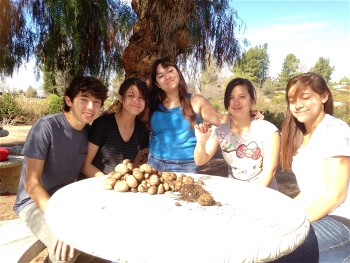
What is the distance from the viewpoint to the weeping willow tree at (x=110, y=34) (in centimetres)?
360

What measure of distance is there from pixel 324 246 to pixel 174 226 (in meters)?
0.81

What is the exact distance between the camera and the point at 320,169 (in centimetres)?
178

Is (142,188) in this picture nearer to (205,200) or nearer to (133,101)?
(205,200)

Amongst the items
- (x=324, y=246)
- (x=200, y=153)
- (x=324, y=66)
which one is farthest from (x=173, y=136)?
(x=324, y=66)

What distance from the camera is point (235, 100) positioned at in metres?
2.42

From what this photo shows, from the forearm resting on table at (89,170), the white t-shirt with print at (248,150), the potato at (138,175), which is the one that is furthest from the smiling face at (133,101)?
the potato at (138,175)

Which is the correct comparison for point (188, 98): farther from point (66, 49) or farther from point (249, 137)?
point (66, 49)

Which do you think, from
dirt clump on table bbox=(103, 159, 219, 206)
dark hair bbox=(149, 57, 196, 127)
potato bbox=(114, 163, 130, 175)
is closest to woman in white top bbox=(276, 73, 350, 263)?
dirt clump on table bbox=(103, 159, 219, 206)

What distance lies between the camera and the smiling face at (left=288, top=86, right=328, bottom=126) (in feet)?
6.30

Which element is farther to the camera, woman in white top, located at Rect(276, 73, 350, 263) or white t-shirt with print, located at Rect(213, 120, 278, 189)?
white t-shirt with print, located at Rect(213, 120, 278, 189)

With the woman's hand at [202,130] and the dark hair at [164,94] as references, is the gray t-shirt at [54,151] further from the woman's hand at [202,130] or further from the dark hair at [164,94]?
the woman's hand at [202,130]

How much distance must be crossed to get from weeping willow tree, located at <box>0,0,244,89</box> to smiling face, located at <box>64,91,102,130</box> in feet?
4.52

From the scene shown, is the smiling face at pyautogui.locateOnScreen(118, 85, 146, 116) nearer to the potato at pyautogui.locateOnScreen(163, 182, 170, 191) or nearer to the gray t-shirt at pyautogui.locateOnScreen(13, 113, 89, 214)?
the gray t-shirt at pyautogui.locateOnScreen(13, 113, 89, 214)

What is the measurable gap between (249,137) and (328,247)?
0.93 metres
